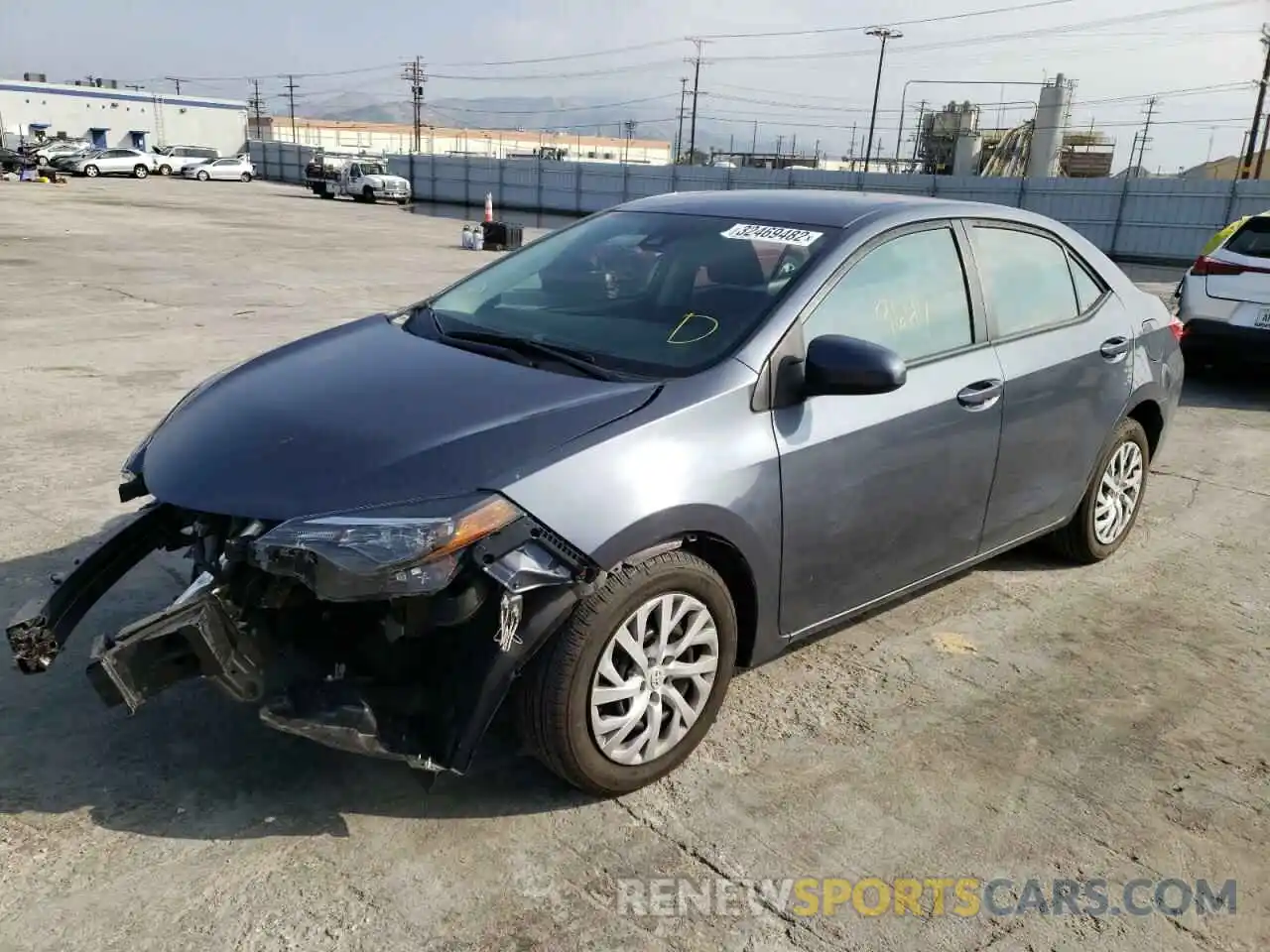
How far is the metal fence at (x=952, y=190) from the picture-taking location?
1018 inches

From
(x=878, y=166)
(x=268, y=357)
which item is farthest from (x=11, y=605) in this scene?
(x=878, y=166)

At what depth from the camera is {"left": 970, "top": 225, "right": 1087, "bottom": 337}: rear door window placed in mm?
4043

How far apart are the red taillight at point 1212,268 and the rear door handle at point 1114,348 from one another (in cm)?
489

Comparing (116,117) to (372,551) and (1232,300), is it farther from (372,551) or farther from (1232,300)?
(372,551)

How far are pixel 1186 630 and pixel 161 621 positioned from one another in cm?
387

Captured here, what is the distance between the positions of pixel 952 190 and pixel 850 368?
2963 cm

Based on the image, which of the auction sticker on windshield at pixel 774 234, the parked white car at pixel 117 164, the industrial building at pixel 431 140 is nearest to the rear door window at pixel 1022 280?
the auction sticker on windshield at pixel 774 234

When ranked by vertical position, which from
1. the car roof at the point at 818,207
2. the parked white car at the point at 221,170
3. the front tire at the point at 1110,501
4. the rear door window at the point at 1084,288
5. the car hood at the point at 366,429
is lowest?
the parked white car at the point at 221,170

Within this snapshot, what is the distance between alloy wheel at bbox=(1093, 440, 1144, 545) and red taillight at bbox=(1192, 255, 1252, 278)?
460cm

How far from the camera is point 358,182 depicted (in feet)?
134

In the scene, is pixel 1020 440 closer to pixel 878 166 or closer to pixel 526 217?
pixel 526 217

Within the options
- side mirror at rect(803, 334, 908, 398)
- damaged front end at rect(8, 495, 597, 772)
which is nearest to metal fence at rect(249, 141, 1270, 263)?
side mirror at rect(803, 334, 908, 398)

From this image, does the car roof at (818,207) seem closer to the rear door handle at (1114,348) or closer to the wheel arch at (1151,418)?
the rear door handle at (1114,348)

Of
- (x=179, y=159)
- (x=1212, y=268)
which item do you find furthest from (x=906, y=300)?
(x=179, y=159)
